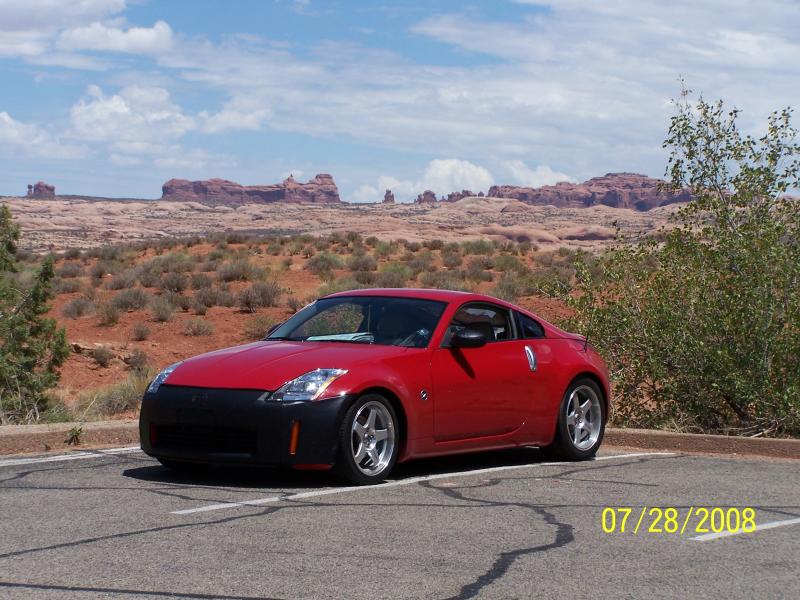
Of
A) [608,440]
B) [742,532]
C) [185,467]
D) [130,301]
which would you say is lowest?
[185,467]

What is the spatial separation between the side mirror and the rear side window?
0.97 metres

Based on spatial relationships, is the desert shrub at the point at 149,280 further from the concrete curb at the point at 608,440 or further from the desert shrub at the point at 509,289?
the concrete curb at the point at 608,440

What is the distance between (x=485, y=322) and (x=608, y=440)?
2.90 m

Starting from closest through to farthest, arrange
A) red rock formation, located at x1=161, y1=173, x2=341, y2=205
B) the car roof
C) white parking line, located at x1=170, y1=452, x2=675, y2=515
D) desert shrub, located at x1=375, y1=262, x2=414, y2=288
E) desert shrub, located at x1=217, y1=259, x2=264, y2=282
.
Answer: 1. white parking line, located at x1=170, y1=452, x2=675, y2=515
2. the car roof
3. desert shrub, located at x1=375, y1=262, x2=414, y2=288
4. desert shrub, located at x1=217, y1=259, x2=264, y2=282
5. red rock formation, located at x1=161, y1=173, x2=341, y2=205

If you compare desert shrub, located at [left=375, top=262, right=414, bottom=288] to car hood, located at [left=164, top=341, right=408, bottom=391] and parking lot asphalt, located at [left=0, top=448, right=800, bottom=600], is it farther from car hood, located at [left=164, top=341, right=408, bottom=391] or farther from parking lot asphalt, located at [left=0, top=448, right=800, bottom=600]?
parking lot asphalt, located at [left=0, top=448, right=800, bottom=600]

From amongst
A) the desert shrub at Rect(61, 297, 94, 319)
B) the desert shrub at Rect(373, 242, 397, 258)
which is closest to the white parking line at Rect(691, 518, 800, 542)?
the desert shrub at Rect(61, 297, 94, 319)

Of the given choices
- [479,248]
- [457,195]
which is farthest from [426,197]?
[479,248]

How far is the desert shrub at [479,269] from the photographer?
40969 millimetres

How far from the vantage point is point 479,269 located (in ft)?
140

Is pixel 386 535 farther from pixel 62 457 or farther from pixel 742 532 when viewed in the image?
pixel 62 457

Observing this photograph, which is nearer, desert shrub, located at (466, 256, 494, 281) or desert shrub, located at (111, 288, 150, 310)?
desert shrub, located at (111, 288, 150, 310)

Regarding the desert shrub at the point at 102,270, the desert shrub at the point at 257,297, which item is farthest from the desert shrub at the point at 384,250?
the desert shrub at the point at 257,297

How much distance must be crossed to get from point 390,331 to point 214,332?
22464mm

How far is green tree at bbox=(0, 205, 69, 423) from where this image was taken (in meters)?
19.0
